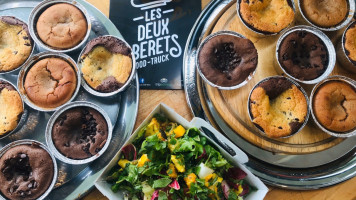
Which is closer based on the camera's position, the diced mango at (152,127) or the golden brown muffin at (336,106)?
the diced mango at (152,127)

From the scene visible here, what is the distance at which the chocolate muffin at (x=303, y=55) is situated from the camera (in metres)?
1.62

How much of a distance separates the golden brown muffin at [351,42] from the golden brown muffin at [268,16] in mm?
282

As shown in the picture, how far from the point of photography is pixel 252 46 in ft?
5.29

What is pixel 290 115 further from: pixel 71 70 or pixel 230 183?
pixel 71 70

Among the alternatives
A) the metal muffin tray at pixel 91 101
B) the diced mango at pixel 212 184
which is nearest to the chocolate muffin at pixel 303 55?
the diced mango at pixel 212 184

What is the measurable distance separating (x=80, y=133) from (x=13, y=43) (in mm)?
543

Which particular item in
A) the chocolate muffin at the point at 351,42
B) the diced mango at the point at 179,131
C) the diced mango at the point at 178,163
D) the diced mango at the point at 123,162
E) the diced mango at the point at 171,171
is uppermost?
Result: the chocolate muffin at the point at 351,42

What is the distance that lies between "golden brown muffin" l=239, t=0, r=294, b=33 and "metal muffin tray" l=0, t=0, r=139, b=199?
2.02ft

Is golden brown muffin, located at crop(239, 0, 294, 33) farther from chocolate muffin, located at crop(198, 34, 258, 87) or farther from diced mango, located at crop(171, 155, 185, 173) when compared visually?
diced mango, located at crop(171, 155, 185, 173)

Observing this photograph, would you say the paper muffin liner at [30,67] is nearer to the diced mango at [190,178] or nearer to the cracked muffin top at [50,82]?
the cracked muffin top at [50,82]

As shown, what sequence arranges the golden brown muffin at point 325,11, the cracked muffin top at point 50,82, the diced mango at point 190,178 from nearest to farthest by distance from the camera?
the diced mango at point 190,178, the cracked muffin top at point 50,82, the golden brown muffin at point 325,11

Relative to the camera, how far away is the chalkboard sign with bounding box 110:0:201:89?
1.71 metres

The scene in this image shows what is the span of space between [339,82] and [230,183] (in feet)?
2.36

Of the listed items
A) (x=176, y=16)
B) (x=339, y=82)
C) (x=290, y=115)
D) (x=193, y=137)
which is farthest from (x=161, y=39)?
(x=339, y=82)
